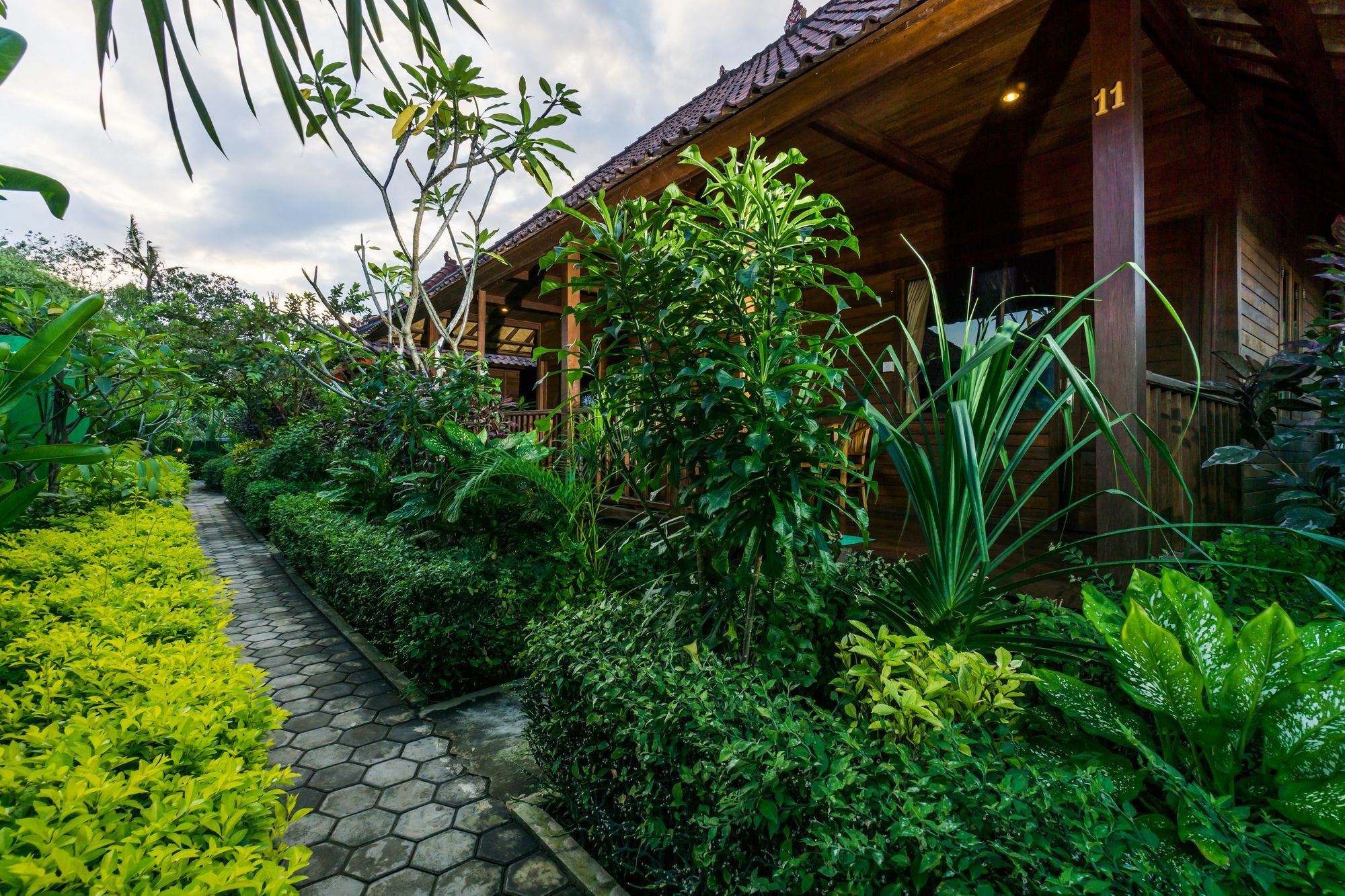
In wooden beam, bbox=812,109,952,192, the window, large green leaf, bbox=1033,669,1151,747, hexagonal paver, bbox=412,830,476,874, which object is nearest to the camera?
large green leaf, bbox=1033,669,1151,747

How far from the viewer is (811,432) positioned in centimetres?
187

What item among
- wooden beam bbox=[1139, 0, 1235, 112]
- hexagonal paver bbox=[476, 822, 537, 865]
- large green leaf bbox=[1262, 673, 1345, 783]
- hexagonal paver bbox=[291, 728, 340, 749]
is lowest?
hexagonal paver bbox=[476, 822, 537, 865]

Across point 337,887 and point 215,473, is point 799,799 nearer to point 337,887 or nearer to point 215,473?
point 337,887

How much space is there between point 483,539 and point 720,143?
3073mm

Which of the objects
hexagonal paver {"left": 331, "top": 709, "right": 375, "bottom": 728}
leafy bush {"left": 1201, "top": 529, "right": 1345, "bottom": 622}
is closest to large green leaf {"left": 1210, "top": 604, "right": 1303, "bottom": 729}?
leafy bush {"left": 1201, "top": 529, "right": 1345, "bottom": 622}

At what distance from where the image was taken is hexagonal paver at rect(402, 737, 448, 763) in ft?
8.64

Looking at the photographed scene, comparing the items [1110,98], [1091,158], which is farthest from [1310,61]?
[1110,98]

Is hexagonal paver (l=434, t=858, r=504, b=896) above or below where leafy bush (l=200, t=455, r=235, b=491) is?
below

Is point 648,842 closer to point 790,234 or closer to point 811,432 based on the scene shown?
point 811,432

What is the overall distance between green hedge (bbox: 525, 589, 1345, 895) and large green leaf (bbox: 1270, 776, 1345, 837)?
88 mm

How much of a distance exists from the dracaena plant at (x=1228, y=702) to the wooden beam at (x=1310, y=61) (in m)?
3.17

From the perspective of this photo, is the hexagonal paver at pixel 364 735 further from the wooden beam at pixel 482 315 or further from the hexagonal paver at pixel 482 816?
the wooden beam at pixel 482 315

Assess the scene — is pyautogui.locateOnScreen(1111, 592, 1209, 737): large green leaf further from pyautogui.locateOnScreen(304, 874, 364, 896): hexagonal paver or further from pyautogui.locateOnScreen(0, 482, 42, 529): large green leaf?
pyautogui.locateOnScreen(0, 482, 42, 529): large green leaf

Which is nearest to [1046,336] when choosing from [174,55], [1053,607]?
[1053,607]
